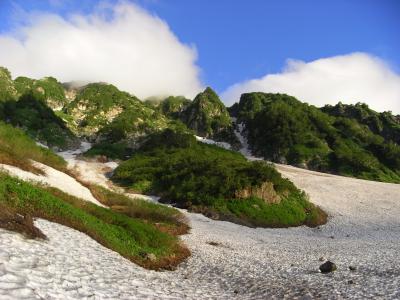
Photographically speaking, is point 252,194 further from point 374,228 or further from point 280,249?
point 280,249

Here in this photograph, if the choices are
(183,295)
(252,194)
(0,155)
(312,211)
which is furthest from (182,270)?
(312,211)

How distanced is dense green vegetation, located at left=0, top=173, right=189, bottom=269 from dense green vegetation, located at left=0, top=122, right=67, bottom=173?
612 inches

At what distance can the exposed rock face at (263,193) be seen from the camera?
6750 centimetres

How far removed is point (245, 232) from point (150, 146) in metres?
86.6

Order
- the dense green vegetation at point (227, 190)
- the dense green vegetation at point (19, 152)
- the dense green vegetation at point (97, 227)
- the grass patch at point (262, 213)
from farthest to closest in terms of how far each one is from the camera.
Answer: the dense green vegetation at point (227, 190) → the grass patch at point (262, 213) → the dense green vegetation at point (19, 152) → the dense green vegetation at point (97, 227)

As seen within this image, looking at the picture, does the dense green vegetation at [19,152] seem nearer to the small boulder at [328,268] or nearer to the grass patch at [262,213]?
the grass patch at [262,213]

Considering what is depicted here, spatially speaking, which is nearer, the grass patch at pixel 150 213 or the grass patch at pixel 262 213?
the grass patch at pixel 150 213

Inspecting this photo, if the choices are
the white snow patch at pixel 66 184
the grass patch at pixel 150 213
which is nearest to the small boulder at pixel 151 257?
the grass patch at pixel 150 213

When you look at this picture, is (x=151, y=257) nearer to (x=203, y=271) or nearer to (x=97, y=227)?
(x=203, y=271)

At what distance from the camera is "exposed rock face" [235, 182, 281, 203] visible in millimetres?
67500

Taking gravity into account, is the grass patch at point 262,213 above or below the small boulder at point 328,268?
above

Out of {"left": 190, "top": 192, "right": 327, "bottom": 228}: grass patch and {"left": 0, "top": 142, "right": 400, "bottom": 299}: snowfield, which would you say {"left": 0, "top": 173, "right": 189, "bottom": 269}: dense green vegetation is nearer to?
{"left": 0, "top": 142, "right": 400, "bottom": 299}: snowfield

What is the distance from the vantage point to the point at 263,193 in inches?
2704

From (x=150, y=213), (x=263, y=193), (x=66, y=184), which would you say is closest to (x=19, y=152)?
(x=66, y=184)
